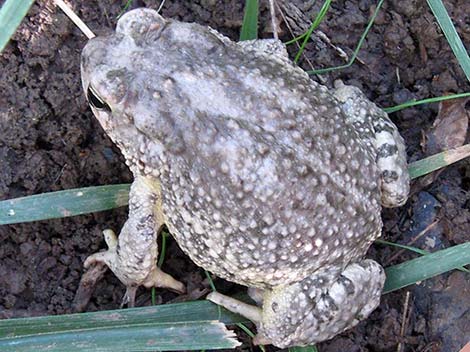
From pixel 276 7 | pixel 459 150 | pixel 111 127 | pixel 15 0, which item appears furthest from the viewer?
pixel 276 7

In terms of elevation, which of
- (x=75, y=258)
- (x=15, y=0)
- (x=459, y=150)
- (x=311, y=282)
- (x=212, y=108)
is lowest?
(x=459, y=150)

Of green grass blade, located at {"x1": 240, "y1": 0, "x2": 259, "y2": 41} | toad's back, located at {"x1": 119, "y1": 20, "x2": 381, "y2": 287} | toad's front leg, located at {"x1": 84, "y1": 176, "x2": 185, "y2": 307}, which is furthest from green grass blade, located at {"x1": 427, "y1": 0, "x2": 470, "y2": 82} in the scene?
toad's front leg, located at {"x1": 84, "y1": 176, "x2": 185, "y2": 307}

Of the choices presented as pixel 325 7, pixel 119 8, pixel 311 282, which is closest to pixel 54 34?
pixel 119 8

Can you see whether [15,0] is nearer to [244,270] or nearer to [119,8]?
[119,8]

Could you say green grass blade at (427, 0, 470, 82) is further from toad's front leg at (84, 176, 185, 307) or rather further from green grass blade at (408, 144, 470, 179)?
toad's front leg at (84, 176, 185, 307)

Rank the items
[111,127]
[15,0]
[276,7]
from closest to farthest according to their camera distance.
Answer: [15,0]
[111,127]
[276,7]
